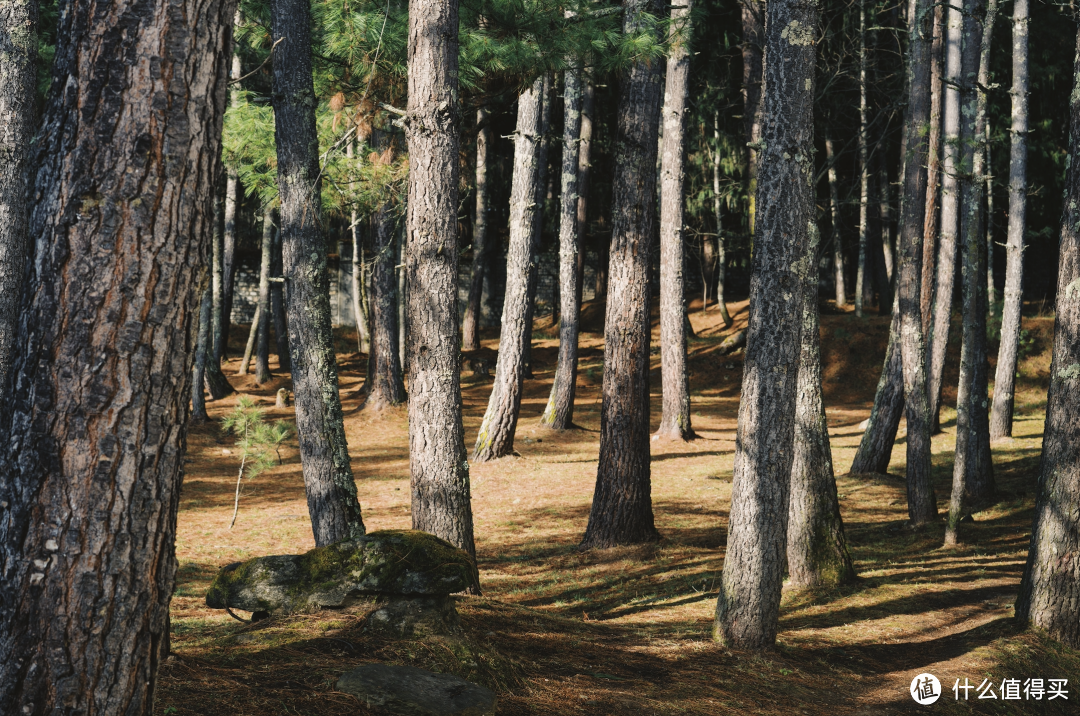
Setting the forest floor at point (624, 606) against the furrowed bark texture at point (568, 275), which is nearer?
the forest floor at point (624, 606)

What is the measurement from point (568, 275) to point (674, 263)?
1.91 metres

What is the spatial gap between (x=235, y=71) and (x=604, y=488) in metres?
14.2

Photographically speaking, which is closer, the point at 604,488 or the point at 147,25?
the point at 147,25

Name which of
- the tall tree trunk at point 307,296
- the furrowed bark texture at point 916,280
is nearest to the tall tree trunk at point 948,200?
the furrowed bark texture at point 916,280

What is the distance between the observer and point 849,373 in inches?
800

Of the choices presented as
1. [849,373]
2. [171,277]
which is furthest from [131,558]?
[849,373]

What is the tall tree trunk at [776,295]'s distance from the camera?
17.5 ft

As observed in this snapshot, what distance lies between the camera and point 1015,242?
12.9 m

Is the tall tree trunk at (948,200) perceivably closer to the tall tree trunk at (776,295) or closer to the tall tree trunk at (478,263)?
the tall tree trunk at (776,295)

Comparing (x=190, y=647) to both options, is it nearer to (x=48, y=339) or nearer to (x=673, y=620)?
(x=48, y=339)

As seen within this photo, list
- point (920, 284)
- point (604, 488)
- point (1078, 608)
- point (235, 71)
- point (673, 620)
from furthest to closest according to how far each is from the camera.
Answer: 1. point (235, 71)
2. point (920, 284)
3. point (604, 488)
4. point (673, 620)
5. point (1078, 608)

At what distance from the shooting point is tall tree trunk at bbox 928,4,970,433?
938 centimetres

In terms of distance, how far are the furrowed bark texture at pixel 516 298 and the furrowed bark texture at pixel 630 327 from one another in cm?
437

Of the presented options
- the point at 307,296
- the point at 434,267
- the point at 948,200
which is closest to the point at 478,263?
the point at 948,200
